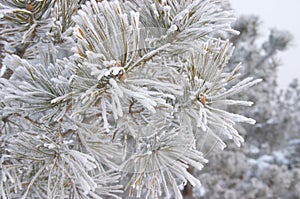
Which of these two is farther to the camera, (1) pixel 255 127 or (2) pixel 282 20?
(2) pixel 282 20

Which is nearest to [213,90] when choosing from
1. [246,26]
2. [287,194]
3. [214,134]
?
[214,134]

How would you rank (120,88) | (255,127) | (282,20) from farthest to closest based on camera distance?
(282,20)
(255,127)
(120,88)

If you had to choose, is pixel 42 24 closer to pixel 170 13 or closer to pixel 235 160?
pixel 170 13

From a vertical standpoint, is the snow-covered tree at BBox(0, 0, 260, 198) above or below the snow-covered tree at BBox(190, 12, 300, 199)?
above

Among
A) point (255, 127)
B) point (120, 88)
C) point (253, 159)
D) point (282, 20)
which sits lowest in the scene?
point (253, 159)

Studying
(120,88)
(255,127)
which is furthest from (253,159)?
(120,88)

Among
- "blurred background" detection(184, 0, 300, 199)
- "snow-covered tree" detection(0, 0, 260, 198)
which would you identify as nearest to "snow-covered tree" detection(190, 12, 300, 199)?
"blurred background" detection(184, 0, 300, 199)

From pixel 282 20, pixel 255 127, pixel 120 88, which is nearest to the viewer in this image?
pixel 120 88

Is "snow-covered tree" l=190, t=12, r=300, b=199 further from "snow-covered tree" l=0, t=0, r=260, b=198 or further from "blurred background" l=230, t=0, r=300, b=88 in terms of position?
"snow-covered tree" l=0, t=0, r=260, b=198

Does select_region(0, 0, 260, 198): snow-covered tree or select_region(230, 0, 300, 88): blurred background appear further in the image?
select_region(230, 0, 300, 88): blurred background

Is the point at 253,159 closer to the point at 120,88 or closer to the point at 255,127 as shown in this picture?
the point at 255,127

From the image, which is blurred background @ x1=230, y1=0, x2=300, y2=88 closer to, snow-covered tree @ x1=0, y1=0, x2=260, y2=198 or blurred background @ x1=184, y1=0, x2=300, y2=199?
blurred background @ x1=184, y1=0, x2=300, y2=199
